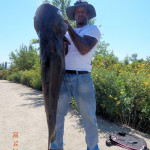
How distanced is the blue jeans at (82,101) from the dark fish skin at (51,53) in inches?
20.6

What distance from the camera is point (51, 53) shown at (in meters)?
1.22

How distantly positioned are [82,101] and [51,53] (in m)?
0.81

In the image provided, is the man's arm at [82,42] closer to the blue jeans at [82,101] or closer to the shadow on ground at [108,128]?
the blue jeans at [82,101]

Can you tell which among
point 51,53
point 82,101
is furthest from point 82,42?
point 82,101

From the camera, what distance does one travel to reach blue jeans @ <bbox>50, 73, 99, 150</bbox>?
1786 mm

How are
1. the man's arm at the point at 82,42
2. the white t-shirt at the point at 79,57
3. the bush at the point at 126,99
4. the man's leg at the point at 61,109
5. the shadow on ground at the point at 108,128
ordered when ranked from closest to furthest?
1. the man's arm at the point at 82,42
2. the white t-shirt at the point at 79,57
3. the man's leg at the point at 61,109
4. the shadow on ground at the point at 108,128
5. the bush at the point at 126,99

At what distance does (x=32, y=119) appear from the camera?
154 inches

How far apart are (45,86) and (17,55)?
20197 mm

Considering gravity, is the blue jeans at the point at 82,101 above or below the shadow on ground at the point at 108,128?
above

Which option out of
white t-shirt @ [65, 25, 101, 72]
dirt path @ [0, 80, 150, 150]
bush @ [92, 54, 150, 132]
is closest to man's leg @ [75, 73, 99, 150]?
white t-shirt @ [65, 25, 101, 72]

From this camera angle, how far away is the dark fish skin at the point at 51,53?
123cm

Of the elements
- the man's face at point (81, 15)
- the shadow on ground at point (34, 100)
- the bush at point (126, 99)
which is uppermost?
the man's face at point (81, 15)

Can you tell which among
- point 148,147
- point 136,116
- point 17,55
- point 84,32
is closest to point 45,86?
point 84,32

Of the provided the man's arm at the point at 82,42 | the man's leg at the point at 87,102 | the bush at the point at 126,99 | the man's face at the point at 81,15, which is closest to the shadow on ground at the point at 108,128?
the bush at the point at 126,99
